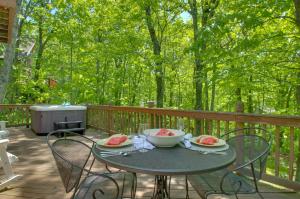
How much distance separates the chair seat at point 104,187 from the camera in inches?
75.2

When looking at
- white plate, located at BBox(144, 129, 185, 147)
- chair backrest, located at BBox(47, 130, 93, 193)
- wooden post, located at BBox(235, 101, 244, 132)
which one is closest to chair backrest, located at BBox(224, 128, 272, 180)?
white plate, located at BBox(144, 129, 185, 147)

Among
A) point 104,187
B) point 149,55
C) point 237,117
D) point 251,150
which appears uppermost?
point 149,55

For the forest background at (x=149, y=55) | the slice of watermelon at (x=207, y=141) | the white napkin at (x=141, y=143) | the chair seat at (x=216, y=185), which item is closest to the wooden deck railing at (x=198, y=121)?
the chair seat at (x=216, y=185)

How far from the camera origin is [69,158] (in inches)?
84.4

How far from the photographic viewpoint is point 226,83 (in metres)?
6.05

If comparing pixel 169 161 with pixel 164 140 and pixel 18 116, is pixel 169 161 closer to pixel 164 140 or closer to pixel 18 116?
pixel 164 140

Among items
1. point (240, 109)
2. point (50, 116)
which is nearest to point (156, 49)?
point (50, 116)

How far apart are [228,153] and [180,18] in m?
9.56

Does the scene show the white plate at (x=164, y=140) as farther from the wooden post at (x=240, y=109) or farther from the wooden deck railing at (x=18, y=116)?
the wooden deck railing at (x=18, y=116)

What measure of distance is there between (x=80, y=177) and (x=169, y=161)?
0.79 m

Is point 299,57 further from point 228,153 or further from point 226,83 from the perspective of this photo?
point 228,153

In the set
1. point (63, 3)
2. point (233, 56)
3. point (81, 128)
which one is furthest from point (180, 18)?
point (81, 128)

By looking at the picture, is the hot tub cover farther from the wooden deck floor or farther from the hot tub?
the wooden deck floor

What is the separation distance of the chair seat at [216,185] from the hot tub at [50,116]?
521 centimetres
